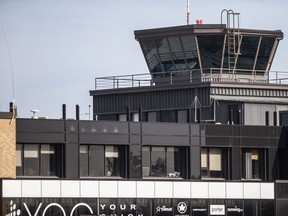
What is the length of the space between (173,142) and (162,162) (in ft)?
5.05

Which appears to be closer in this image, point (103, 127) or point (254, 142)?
point (103, 127)

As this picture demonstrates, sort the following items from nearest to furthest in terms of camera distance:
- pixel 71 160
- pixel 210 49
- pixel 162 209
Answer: pixel 71 160 → pixel 162 209 → pixel 210 49

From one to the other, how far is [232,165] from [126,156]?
322 inches

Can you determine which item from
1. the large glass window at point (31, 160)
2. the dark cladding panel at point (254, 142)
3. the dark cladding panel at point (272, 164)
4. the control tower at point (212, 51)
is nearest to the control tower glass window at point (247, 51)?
the control tower at point (212, 51)

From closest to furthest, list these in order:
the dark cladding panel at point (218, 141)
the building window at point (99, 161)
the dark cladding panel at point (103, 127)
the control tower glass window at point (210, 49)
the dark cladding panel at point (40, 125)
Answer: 1. the dark cladding panel at point (40, 125)
2. the dark cladding panel at point (103, 127)
3. the building window at point (99, 161)
4. the dark cladding panel at point (218, 141)
5. the control tower glass window at point (210, 49)

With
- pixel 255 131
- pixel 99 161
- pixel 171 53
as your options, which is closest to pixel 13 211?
pixel 99 161

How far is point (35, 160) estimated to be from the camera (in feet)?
249

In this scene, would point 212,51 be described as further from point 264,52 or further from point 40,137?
point 40,137

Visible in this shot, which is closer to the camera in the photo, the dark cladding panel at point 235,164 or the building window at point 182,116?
the dark cladding panel at point 235,164

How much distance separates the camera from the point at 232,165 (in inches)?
3258

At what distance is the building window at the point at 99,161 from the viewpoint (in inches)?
3049

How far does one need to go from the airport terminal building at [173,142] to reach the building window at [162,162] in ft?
0.22

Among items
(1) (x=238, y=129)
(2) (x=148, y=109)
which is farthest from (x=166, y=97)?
(1) (x=238, y=129)

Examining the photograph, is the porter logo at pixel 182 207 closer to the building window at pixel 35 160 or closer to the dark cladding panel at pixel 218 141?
the dark cladding panel at pixel 218 141
